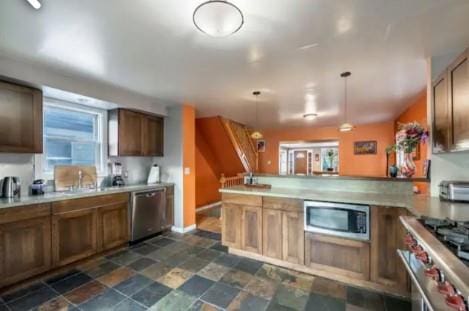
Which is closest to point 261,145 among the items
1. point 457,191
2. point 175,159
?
point 175,159

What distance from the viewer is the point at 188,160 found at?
4254 mm

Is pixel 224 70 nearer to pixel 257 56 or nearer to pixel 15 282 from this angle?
pixel 257 56

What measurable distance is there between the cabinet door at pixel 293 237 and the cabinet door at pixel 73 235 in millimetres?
2516

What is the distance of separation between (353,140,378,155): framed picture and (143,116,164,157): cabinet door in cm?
600

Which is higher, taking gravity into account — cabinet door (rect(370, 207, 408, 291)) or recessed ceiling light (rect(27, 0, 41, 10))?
recessed ceiling light (rect(27, 0, 41, 10))

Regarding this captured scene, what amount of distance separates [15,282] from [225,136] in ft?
14.8

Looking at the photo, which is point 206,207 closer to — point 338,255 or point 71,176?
point 71,176

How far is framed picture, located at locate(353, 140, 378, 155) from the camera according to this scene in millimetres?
6832

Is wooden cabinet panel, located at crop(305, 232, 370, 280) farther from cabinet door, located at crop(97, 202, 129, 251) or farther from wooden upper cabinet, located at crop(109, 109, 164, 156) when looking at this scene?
wooden upper cabinet, located at crop(109, 109, 164, 156)

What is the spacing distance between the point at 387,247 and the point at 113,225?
11.3ft

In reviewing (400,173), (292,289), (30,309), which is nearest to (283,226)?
(292,289)

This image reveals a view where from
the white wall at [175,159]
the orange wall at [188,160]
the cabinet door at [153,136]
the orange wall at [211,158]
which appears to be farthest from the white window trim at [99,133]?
the orange wall at [211,158]

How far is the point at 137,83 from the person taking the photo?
308cm

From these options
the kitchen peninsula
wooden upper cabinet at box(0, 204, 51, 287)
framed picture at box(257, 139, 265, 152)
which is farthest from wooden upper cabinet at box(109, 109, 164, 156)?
framed picture at box(257, 139, 265, 152)
